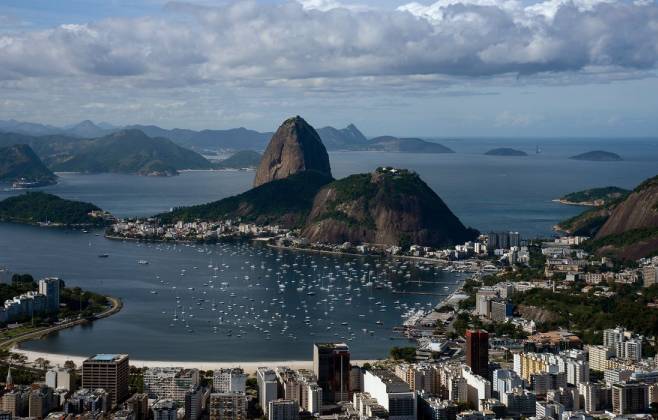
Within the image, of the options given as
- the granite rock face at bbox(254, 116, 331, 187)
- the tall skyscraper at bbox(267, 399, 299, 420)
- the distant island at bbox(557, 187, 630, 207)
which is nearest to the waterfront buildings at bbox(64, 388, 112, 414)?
the tall skyscraper at bbox(267, 399, 299, 420)

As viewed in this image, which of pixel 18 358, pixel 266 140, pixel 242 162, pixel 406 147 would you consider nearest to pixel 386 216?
pixel 18 358

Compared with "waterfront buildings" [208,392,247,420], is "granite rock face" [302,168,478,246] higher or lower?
higher

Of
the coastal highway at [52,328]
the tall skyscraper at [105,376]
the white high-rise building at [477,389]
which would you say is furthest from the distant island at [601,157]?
the tall skyscraper at [105,376]

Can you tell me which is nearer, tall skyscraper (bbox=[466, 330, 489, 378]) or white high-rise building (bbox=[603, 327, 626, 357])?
tall skyscraper (bbox=[466, 330, 489, 378])

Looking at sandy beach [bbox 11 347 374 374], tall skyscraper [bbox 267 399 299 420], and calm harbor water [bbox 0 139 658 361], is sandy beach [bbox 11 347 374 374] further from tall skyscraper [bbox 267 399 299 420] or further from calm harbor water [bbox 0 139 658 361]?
tall skyscraper [bbox 267 399 299 420]

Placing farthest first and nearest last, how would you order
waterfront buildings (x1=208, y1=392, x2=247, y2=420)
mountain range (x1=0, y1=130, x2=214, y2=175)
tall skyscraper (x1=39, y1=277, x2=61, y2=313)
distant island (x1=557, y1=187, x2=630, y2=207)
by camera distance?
mountain range (x1=0, y1=130, x2=214, y2=175) → distant island (x1=557, y1=187, x2=630, y2=207) → tall skyscraper (x1=39, y1=277, x2=61, y2=313) → waterfront buildings (x1=208, y1=392, x2=247, y2=420)

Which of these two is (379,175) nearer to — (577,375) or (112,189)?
(577,375)
